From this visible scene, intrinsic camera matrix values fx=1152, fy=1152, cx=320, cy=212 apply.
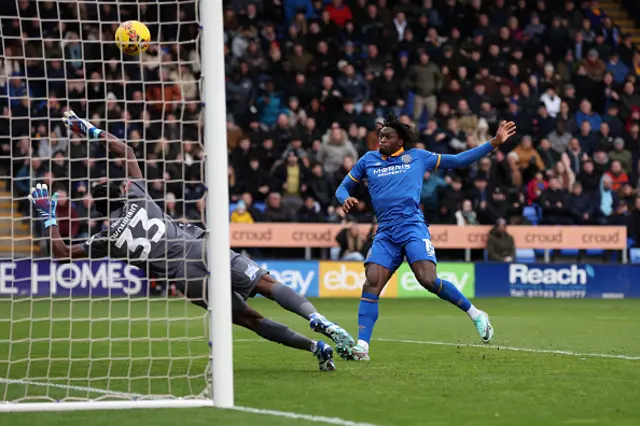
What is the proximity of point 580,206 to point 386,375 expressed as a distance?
16.7m

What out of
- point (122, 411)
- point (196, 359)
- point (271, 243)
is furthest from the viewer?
point (271, 243)

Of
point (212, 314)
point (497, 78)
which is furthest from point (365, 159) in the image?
point (497, 78)

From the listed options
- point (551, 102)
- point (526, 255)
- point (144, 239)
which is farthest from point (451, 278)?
point (144, 239)

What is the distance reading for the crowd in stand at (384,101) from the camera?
2241cm

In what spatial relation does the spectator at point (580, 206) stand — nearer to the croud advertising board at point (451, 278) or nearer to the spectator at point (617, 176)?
the spectator at point (617, 176)

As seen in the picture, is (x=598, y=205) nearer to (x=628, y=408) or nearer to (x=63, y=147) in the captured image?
(x=63, y=147)

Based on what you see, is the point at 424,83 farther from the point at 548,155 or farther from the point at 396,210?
the point at 396,210

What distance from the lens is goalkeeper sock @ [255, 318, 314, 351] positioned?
376 inches

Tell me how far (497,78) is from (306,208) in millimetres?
6619

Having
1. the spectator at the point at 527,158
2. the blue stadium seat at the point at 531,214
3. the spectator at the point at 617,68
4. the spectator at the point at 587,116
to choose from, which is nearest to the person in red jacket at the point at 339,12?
the spectator at the point at 527,158

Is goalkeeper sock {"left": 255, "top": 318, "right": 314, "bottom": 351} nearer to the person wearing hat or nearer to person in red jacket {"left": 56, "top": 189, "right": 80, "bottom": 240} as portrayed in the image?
person in red jacket {"left": 56, "top": 189, "right": 80, "bottom": 240}

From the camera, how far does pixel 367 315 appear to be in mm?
11078

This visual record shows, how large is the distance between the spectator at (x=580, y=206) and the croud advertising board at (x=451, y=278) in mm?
2956

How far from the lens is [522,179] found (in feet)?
83.5
